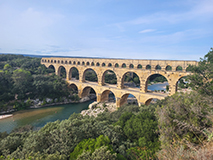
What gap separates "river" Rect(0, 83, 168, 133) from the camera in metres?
15.8

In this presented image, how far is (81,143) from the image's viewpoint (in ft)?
21.3

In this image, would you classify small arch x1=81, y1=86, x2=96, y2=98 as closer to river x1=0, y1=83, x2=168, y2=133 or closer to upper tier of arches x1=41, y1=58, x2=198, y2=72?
river x1=0, y1=83, x2=168, y2=133

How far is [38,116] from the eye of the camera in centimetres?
1816

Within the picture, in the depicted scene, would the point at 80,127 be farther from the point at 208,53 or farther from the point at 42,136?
the point at 208,53

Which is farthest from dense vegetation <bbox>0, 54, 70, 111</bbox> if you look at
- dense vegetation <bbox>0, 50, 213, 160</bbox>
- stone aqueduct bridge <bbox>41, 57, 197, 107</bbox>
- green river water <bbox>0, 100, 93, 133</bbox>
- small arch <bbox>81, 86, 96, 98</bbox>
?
dense vegetation <bbox>0, 50, 213, 160</bbox>

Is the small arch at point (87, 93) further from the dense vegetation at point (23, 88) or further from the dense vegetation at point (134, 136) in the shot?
the dense vegetation at point (134, 136)

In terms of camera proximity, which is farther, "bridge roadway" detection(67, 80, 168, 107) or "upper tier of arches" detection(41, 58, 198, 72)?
"bridge roadway" detection(67, 80, 168, 107)

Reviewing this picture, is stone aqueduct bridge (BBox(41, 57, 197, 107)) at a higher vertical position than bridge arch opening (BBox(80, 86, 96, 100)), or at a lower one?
higher

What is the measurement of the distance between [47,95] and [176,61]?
69.2ft

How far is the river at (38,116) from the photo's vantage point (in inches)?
620

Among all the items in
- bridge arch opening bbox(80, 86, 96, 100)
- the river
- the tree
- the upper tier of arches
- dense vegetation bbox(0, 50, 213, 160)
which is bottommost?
the river

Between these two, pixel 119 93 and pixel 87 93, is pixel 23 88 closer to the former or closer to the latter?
pixel 87 93

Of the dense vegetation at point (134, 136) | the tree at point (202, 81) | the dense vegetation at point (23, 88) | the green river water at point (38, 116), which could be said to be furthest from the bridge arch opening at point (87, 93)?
the tree at point (202, 81)

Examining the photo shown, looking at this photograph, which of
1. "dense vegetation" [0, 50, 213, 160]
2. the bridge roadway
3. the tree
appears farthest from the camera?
the bridge roadway
